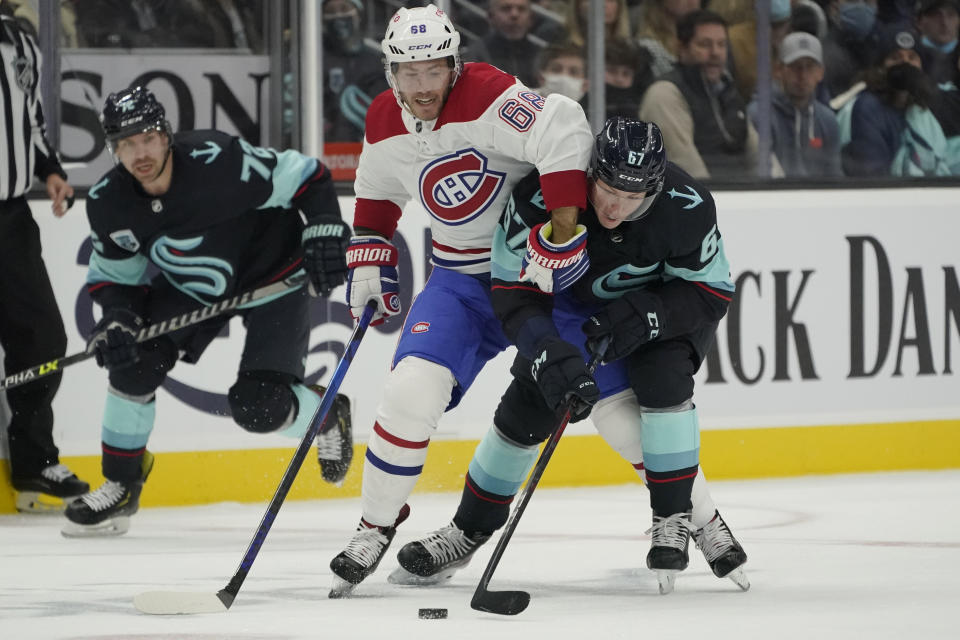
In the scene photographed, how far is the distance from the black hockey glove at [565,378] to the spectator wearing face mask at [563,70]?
2.55 m

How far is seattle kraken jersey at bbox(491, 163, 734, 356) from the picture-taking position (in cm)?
309

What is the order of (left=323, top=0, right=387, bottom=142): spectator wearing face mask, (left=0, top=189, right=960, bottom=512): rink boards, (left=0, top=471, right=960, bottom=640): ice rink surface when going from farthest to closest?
(left=323, top=0, right=387, bottom=142): spectator wearing face mask, (left=0, top=189, right=960, bottom=512): rink boards, (left=0, top=471, right=960, bottom=640): ice rink surface

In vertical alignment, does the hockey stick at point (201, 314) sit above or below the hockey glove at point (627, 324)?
below

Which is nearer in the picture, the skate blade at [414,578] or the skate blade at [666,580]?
the skate blade at [666,580]

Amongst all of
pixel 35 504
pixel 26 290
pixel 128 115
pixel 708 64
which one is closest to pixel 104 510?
pixel 35 504

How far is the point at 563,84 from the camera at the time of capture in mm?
5445

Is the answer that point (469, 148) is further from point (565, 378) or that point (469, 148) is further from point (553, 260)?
point (565, 378)

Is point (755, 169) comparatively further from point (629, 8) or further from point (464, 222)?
point (464, 222)

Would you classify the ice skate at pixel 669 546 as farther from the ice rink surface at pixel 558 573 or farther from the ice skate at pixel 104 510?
the ice skate at pixel 104 510

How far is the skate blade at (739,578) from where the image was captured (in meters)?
3.15

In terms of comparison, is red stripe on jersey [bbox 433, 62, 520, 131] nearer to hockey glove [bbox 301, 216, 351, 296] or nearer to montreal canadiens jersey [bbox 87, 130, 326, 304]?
hockey glove [bbox 301, 216, 351, 296]

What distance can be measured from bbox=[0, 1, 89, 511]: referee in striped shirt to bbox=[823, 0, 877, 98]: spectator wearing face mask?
2697mm

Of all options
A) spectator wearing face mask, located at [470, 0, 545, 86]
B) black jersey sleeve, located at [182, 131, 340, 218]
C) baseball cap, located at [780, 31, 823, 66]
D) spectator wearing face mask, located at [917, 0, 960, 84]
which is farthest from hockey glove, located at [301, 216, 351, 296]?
spectator wearing face mask, located at [917, 0, 960, 84]

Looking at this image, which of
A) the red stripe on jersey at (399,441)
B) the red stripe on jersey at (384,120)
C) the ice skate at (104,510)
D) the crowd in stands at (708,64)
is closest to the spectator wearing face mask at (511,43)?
the crowd in stands at (708,64)
